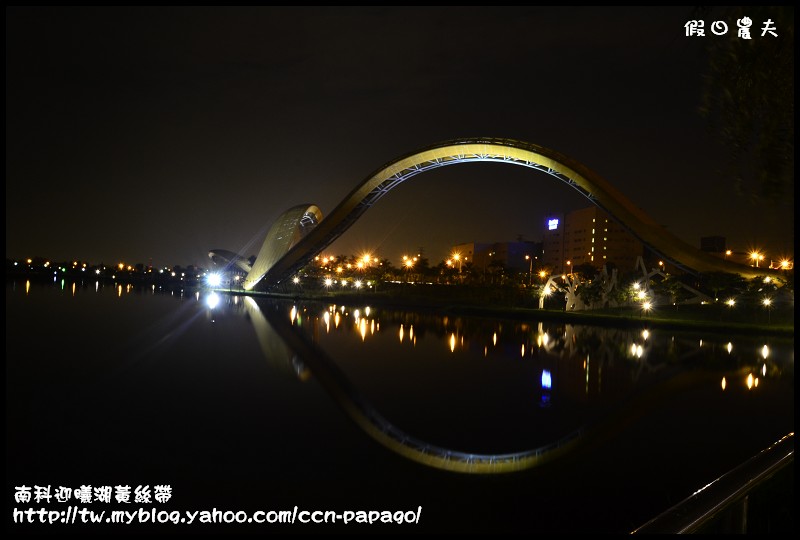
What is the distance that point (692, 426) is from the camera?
8.43 metres

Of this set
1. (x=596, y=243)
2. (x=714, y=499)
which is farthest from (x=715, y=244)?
(x=714, y=499)

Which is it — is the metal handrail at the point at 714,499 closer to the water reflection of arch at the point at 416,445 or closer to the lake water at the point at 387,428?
the lake water at the point at 387,428

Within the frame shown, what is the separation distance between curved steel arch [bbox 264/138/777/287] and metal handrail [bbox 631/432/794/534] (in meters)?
30.7

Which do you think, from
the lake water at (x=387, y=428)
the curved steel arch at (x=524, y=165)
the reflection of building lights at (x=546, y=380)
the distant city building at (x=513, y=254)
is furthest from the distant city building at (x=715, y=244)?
the reflection of building lights at (x=546, y=380)

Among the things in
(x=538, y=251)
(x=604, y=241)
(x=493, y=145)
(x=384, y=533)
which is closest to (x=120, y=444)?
(x=384, y=533)

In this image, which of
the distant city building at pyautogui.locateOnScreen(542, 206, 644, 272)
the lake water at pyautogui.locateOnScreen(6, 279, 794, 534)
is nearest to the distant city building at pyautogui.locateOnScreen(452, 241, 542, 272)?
the distant city building at pyautogui.locateOnScreen(542, 206, 644, 272)

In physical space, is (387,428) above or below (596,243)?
below

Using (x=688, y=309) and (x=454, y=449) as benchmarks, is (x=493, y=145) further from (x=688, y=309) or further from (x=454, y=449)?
(x=454, y=449)

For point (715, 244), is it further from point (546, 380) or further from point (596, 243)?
point (546, 380)

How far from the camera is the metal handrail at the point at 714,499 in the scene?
214 centimetres

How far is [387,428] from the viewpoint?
26.1ft

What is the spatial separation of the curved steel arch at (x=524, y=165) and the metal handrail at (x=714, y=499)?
101 feet

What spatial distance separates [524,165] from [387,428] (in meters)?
29.1

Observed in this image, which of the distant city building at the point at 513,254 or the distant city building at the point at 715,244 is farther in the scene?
the distant city building at the point at 513,254
